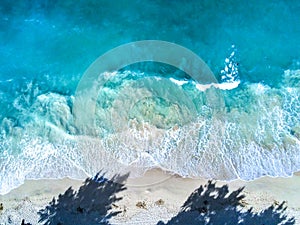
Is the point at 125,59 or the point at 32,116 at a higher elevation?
the point at 125,59

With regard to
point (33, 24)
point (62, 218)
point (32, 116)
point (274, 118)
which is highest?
point (33, 24)

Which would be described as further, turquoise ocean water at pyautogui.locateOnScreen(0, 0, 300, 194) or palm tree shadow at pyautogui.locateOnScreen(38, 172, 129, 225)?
turquoise ocean water at pyautogui.locateOnScreen(0, 0, 300, 194)

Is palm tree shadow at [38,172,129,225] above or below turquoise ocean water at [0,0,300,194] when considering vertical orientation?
below

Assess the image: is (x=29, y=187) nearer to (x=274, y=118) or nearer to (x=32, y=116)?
(x=32, y=116)

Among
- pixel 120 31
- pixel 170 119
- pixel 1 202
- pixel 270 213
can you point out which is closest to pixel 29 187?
pixel 1 202

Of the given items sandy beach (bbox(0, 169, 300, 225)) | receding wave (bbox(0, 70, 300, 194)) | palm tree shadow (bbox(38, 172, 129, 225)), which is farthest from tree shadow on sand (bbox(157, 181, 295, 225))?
palm tree shadow (bbox(38, 172, 129, 225))

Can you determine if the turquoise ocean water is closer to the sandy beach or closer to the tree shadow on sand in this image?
the sandy beach

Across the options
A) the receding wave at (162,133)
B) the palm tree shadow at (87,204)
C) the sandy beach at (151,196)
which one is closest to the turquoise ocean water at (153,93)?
the receding wave at (162,133)
